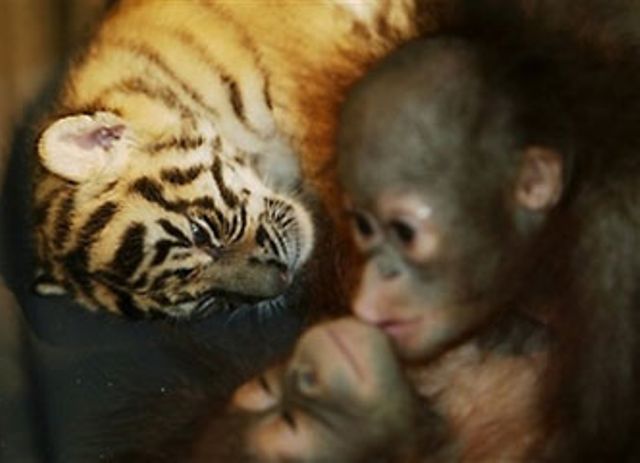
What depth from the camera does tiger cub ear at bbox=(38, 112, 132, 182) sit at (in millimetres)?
1997

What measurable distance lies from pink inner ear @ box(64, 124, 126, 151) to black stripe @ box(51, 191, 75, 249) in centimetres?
8

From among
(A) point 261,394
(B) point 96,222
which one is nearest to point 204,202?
(B) point 96,222

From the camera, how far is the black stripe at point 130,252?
2000 mm

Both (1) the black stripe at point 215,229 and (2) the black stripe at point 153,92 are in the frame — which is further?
(2) the black stripe at point 153,92

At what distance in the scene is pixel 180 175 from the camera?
6.75 feet

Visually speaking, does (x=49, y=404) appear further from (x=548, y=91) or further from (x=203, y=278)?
(x=548, y=91)

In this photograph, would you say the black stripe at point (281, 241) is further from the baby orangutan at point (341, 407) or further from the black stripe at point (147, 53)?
the baby orangutan at point (341, 407)

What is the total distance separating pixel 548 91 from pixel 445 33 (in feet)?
0.38

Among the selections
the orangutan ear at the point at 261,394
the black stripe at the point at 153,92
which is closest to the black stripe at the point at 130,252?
the black stripe at the point at 153,92

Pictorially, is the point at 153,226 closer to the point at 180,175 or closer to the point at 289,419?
the point at 180,175

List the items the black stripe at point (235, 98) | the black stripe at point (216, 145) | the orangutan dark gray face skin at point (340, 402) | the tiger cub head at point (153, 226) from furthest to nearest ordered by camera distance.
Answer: the black stripe at point (235, 98), the black stripe at point (216, 145), the tiger cub head at point (153, 226), the orangutan dark gray face skin at point (340, 402)

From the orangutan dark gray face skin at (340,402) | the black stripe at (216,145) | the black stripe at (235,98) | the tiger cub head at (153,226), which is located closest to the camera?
the orangutan dark gray face skin at (340,402)

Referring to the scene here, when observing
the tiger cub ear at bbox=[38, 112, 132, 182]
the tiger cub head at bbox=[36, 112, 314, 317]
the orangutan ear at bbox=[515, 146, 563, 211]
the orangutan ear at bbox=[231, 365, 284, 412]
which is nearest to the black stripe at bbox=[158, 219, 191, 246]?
the tiger cub head at bbox=[36, 112, 314, 317]

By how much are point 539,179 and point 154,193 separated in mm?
862
